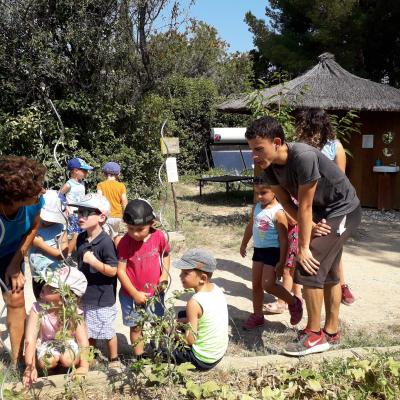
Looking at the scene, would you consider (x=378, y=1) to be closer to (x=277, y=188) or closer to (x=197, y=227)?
(x=197, y=227)

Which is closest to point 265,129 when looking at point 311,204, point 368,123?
point 311,204

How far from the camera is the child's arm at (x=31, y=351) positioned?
269 centimetres

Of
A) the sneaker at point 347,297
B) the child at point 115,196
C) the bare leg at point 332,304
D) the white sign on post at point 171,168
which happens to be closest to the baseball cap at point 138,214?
the bare leg at point 332,304

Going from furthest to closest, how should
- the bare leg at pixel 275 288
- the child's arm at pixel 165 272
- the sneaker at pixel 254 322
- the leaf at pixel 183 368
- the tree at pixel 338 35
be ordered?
the tree at pixel 338 35 < the sneaker at pixel 254 322 < the bare leg at pixel 275 288 < the child's arm at pixel 165 272 < the leaf at pixel 183 368

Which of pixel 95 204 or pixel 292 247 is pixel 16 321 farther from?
pixel 292 247

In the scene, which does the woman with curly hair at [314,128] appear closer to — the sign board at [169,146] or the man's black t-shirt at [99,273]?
the man's black t-shirt at [99,273]

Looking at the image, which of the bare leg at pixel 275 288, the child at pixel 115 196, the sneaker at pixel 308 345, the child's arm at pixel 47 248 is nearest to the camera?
the sneaker at pixel 308 345

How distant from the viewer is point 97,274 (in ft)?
10.7

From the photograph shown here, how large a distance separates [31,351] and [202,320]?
1002 millimetres

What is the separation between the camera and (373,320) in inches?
169

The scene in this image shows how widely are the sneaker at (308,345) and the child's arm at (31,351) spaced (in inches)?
59.2

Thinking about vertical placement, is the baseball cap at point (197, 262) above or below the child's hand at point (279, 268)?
above

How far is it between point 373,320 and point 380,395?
5.30ft

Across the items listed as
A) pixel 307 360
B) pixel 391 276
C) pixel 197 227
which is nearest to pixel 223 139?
pixel 197 227
